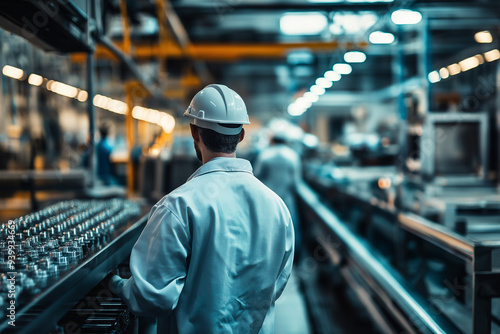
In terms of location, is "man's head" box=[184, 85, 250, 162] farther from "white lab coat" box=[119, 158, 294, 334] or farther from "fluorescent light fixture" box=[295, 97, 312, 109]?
"fluorescent light fixture" box=[295, 97, 312, 109]

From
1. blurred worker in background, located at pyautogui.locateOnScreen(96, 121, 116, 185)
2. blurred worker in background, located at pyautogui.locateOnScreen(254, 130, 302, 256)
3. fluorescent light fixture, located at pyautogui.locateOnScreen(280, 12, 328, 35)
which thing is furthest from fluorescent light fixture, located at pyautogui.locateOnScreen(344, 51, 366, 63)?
fluorescent light fixture, located at pyautogui.locateOnScreen(280, 12, 328, 35)

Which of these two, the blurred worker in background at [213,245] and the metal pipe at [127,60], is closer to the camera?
the blurred worker in background at [213,245]

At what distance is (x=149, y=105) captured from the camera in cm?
611

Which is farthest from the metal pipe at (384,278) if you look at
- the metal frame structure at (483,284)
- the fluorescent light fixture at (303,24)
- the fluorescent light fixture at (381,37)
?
the fluorescent light fixture at (303,24)

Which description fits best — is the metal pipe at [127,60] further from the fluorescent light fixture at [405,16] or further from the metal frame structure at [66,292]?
the fluorescent light fixture at [405,16]

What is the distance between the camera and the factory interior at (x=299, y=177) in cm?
145

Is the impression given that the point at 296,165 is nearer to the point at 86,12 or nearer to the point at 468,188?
the point at 468,188

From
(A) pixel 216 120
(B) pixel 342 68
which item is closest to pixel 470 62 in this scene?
(B) pixel 342 68

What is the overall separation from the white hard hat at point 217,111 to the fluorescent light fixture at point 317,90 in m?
3.49

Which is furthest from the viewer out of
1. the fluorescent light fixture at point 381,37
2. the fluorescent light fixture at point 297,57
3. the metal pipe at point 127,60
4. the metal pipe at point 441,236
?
the fluorescent light fixture at point 297,57

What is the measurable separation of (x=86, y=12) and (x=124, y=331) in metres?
1.36

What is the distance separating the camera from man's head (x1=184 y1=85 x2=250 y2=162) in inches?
56.0

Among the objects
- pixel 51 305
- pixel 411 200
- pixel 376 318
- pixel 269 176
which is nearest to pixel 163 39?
pixel 269 176

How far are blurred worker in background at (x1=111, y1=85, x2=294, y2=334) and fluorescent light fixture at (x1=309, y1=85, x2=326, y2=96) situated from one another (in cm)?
353
